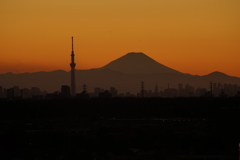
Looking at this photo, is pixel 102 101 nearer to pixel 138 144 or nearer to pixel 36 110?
pixel 36 110

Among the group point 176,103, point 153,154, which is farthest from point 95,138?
point 176,103

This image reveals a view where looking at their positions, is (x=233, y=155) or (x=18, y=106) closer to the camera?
(x=233, y=155)

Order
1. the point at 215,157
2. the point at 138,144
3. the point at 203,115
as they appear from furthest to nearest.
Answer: the point at 203,115, the point at 138,144, the point at 215,157

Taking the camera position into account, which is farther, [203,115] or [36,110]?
[36,110]

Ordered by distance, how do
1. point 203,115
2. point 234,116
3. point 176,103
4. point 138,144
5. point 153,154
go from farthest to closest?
point 176,103, point 203,115, point 138,144, point 153,154, point 234,116

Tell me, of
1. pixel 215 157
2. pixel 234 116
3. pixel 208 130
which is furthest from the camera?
pixel 208 130

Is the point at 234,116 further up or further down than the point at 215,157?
further up

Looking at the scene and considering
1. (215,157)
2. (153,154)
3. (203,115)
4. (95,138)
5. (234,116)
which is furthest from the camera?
(203,115)

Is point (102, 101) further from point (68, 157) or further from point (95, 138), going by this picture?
point (68, 157)

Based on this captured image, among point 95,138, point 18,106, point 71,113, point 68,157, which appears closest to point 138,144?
point 95,138
